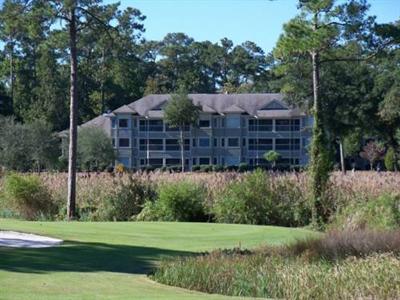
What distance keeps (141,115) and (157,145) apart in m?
3.98

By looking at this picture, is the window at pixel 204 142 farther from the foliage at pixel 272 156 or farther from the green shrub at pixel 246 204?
the green shrub at pixel 246 204

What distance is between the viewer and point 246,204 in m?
24.6

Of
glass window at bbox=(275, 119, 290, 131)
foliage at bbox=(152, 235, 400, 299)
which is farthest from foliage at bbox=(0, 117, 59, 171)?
foliage at bbox=(152, 235, 400, 299)

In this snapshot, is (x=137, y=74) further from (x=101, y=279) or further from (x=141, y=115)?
(x=101, y=279)

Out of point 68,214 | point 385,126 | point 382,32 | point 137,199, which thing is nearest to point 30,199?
point 68,214

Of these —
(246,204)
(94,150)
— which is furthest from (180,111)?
(246,204)

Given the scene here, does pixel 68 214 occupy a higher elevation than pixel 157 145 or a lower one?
lower

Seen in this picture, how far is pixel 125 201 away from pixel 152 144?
56.7 m

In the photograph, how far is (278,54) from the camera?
83.7 feet

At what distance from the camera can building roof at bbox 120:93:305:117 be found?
8206cm

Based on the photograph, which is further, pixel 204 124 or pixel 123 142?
pixel 204 124

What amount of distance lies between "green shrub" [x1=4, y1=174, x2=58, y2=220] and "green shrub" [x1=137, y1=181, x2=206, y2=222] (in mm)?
4242

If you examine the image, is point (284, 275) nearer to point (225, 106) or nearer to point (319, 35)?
point (319, 35)

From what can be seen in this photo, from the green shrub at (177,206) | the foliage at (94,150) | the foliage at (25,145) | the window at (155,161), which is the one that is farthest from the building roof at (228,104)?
the green shrub at (177,206)
